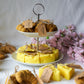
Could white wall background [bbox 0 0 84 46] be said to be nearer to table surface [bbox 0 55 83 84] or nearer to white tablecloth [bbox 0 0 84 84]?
white tablecloth [bbox 0 0 84 84]

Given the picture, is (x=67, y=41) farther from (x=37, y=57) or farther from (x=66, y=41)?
(x=37, y=57)

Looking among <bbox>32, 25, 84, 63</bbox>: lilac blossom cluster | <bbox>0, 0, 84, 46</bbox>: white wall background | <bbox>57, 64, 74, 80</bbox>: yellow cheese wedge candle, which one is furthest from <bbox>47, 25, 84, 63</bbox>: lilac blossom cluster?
<bbox>57, 64, 74, 80</bbox>: yellow cheese wedge candle

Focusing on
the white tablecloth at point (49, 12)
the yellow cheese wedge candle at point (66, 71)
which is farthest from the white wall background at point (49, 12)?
the yellow cheese wedge candle at point (66, 71)

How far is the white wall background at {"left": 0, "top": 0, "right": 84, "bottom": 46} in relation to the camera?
1875mm

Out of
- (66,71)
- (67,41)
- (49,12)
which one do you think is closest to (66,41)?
(67,41)

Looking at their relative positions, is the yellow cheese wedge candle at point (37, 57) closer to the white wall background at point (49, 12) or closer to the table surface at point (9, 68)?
the table surface at point (9, 68)

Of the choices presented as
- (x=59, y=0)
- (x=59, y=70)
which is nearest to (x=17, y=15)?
(x=59, y=0)

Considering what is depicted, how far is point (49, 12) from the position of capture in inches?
74.7

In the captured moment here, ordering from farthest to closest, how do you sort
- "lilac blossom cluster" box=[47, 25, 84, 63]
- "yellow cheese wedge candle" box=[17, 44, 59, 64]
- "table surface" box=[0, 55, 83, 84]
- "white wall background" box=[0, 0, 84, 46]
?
"white wall background" box=[0, 0, 84, 46] → "lilac blossom cluster" box=[47, 25, 84, 63] → "yellow cheese wedge candle" box=[17, 44, 59, 64] → "table surface" box=[0, 55, 83, 84]

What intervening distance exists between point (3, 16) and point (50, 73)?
1.07 meters

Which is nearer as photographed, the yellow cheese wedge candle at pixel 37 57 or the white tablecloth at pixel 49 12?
the yellow cheese wedge candle at pixel 37 57

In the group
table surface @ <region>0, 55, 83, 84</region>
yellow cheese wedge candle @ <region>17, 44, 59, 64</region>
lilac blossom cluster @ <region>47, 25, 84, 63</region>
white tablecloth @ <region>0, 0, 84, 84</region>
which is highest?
white tablecloth @ <region>0, 0, 84, 84</region>

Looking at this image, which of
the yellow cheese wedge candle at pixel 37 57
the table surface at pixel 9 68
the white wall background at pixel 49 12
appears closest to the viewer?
the table surface at pixel 9 68

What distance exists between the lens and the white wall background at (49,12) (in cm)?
188
